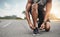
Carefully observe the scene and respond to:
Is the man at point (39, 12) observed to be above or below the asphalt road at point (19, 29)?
above

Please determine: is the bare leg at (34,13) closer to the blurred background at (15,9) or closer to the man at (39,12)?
the man at (39,12)

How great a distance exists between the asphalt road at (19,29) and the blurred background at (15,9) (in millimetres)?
55

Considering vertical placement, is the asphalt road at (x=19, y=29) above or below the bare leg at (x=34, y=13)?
below

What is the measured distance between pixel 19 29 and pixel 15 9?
0.71ft

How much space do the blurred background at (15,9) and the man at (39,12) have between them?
52 millimetres

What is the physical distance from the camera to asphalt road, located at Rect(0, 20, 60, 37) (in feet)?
5.49

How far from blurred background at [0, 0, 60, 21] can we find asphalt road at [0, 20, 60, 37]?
2.1 inches

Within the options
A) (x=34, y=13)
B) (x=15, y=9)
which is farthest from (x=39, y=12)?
(x=15, y=9)

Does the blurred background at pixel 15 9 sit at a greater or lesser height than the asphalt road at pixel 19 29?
greater

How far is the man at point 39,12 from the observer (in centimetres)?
167

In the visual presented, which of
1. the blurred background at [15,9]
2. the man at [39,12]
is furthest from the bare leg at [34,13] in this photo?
the blurred background at [15,9]

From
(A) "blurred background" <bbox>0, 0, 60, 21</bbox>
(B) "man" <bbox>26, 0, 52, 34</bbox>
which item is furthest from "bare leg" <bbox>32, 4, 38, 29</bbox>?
(A) "blurred background" <bbox>0, 0, 60, 21</bbox>

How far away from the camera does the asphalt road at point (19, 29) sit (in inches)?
65.8

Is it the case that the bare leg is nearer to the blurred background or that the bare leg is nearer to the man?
the man
